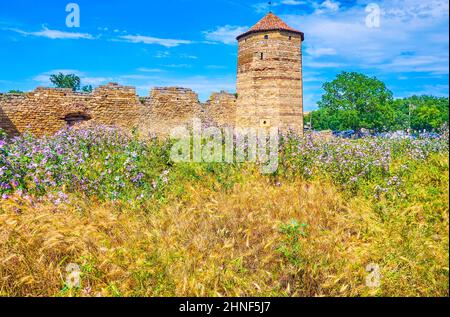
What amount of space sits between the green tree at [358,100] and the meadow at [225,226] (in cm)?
3434

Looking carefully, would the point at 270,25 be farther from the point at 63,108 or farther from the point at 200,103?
the point at 63,108

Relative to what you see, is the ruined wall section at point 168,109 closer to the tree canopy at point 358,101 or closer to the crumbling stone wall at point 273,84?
the crumbling stone wall at point 273,84

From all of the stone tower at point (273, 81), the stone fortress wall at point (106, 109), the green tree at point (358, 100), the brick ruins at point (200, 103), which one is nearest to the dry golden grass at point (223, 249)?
the stone fortress wall at point (106, 109)

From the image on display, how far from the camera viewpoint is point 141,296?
11.6ft

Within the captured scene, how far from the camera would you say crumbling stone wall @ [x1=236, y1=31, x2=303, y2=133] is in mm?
21875

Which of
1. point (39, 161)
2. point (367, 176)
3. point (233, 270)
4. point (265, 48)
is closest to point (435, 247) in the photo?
point (233, 270)

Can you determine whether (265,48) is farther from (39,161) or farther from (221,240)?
(221,240)

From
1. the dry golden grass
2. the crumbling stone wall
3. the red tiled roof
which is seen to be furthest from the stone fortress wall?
the dry golden grass

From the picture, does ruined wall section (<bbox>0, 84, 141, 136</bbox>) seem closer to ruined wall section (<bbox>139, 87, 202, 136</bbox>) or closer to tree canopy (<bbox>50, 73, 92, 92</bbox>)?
ruined wall section (<bbox>139, 87, 202, 136</bbox>)

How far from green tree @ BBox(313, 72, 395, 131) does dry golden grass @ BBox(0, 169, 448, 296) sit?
36.3 m

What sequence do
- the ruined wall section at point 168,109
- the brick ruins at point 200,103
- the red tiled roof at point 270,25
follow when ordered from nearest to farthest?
the brick ruins at point 200,103 → the ruined wall section at point 168,109 → the red tiled roof at point 270,25

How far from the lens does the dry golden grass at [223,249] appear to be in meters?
3.57

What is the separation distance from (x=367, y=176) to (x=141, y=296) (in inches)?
163

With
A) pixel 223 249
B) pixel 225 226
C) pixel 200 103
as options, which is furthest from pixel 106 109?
pixel 223 249
